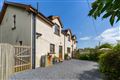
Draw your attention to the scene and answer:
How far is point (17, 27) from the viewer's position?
19.0m

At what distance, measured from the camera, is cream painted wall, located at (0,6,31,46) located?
17984 millimetres

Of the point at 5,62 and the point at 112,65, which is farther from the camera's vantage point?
the point at 5,62

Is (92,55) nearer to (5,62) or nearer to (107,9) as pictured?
(5,62)

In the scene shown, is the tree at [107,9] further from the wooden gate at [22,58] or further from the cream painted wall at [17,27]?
the cream painted wall at [17,27]

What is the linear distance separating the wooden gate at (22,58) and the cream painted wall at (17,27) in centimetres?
95

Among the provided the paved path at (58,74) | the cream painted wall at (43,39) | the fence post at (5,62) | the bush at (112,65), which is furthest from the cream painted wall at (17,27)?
the bush at (112,65)

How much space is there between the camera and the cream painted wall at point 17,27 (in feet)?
59.0

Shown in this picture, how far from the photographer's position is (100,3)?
1.57 metres

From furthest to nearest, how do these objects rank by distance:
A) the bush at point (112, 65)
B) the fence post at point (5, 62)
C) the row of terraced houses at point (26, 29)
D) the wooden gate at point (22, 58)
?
the row of terraced houses at point (26, 29) < the wooden gate at point (22, 58) < the bush at point (112, 65) < the fence post at point (5, 62)

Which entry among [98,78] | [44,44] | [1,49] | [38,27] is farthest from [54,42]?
[1,49]

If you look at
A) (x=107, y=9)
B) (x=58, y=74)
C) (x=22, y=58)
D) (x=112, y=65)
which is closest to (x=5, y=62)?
(x=112, y=65)

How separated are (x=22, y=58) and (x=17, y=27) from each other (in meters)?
3.79

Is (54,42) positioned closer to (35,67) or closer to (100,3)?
(35,67)

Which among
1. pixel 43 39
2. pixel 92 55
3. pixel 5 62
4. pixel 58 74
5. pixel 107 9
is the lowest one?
pixel 58 74
